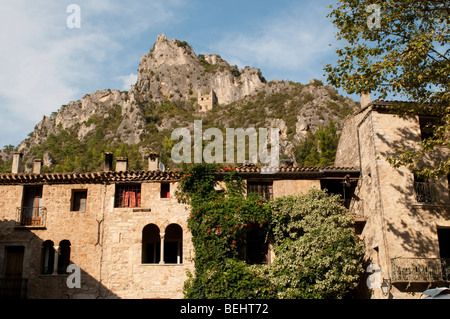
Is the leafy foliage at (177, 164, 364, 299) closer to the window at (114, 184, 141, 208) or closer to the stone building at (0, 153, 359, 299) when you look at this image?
the stone building at (0, 153, 359, 299)

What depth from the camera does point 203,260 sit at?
22562mm

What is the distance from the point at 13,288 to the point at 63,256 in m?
2.90

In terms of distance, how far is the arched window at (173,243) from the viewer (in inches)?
1006

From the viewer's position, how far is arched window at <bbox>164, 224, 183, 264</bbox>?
2556 cm

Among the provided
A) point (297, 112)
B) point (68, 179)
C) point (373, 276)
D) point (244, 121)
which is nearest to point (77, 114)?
point (244, 121)

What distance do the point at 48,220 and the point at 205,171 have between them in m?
8.94

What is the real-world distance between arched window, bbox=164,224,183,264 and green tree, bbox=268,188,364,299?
552cm

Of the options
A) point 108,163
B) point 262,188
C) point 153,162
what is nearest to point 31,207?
point 108,163

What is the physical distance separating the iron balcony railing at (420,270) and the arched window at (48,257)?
1754 centimetres

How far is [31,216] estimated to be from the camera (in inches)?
1009

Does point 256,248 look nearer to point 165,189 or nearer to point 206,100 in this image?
point 165,189

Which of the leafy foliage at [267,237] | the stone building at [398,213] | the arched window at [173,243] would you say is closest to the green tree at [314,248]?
the leafy foliage at [267,237]

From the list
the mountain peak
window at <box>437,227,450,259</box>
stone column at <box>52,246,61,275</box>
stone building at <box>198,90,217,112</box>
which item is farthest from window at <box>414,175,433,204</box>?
stone building at <box>198,90,217,112</box>
